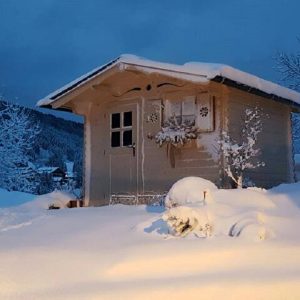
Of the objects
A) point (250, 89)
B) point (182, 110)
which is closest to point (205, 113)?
point (182, 110)

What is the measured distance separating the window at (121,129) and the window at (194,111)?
3.61 ft

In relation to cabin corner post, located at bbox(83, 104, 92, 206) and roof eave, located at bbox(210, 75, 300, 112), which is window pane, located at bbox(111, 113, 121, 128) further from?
roof eave, located at bbox(210, 75, 300, 112)

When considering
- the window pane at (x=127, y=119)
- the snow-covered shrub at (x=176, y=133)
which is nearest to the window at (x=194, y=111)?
the snow-covered shrub at (x=176, y=133)

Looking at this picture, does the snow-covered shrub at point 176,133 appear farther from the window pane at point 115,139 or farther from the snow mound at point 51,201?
the snow mound at point 51,201

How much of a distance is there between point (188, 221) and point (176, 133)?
15.4 ft

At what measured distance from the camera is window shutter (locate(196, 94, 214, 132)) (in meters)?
10.2

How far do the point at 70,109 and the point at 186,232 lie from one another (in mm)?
7656

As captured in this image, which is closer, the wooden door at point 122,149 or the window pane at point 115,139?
the wooden door at point 122,149

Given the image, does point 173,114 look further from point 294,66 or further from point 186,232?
point 294,66

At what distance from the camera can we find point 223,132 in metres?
10.0

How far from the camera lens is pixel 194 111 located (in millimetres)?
10500

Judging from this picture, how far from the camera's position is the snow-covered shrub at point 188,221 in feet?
18.5

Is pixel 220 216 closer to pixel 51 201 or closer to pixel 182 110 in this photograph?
pixel 182 110

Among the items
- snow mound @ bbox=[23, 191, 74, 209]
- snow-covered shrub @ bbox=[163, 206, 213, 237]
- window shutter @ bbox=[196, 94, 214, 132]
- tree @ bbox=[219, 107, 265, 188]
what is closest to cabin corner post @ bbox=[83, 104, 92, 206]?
snow mound @ bbox=[23, 191, 74, 209]
